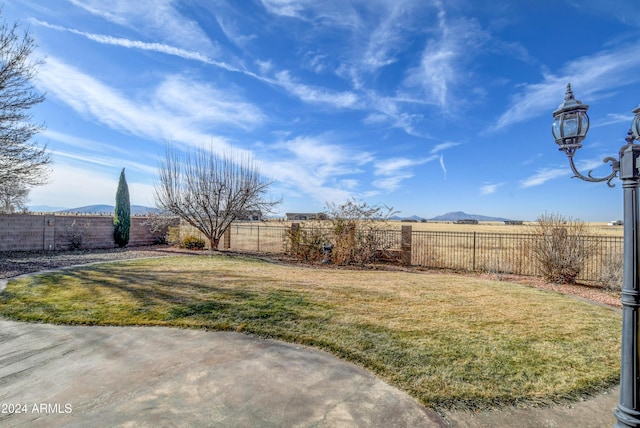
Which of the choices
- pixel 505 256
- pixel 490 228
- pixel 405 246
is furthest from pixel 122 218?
pixel 490 228

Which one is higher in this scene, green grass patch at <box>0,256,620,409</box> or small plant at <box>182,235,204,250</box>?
small plant at <box>182,235,204,250</box>

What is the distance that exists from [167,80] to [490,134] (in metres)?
12.8

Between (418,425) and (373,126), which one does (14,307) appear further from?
(373,126)

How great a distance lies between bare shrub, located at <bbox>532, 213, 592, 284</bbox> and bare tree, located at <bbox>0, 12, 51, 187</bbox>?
18027 millimetres

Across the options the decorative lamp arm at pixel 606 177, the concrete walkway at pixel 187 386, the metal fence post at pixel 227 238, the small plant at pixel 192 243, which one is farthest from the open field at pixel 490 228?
the concrete walkway at pixel 187 386

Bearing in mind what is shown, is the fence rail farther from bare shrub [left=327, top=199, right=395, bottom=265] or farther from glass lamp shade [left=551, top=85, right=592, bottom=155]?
glass lamp shade [left=551, top=85, right=592, bottom=155]

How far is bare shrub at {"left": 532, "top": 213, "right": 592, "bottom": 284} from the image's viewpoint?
9219 mm

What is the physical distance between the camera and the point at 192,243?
1628 centimetres

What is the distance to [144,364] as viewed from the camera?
3.32 m

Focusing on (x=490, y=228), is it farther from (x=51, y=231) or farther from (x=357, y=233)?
(x=51, y=231)

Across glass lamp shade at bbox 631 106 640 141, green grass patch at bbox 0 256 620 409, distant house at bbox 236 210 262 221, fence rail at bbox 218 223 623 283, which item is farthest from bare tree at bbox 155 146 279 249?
glass lamp shade at bbox 631 106 640 141

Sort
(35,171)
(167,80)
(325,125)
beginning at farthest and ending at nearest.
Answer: (325,125) → (35,171) → (167,80)

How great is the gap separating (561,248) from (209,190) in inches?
579

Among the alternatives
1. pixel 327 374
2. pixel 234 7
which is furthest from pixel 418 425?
pixel 234 7
